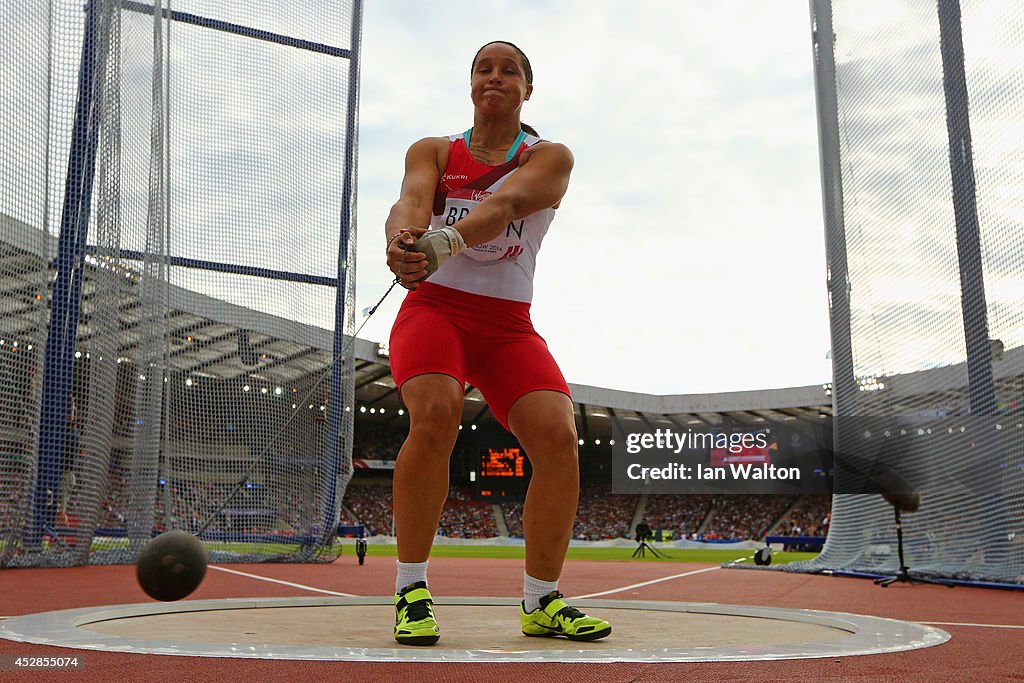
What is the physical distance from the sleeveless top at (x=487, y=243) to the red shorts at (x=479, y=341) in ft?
0.13

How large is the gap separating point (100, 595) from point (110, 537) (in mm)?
4231

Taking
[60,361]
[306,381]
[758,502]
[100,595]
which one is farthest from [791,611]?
[758,502]

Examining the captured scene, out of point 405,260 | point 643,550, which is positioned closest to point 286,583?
point 405,260

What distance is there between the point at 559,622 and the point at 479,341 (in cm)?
88

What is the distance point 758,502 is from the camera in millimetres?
40719

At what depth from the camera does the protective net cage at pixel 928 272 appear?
7.09m

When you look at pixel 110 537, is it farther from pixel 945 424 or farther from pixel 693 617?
pixel 945 424

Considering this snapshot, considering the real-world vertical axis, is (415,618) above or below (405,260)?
below

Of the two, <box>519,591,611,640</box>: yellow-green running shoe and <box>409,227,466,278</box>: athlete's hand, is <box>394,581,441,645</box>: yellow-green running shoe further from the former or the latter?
<box>409,227,466,278</box>: athlete's hand

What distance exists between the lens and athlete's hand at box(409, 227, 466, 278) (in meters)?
2.32

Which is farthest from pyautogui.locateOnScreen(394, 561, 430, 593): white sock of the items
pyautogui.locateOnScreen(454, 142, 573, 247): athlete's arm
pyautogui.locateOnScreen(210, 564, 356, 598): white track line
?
pyautogui.locateOnScreen(210, 564, 356, 598): white track line

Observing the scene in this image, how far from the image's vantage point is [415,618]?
8.00ft

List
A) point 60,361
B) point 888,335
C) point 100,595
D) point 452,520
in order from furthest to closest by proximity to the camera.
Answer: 1. point 452,520
2. point 888,335
3. point 60,361
4. point 100,595
